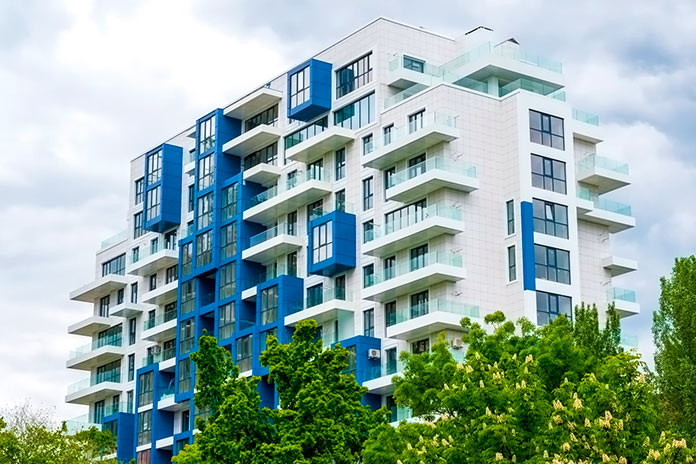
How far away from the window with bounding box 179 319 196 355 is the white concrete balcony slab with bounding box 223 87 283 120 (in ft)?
42.9

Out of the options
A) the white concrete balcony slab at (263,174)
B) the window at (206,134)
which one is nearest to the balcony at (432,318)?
the white concrete balcony slab at (263,174)

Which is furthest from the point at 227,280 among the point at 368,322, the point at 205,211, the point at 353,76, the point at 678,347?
the point at 678,347

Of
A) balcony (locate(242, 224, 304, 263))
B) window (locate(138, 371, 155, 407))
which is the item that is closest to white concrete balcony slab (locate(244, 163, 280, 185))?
balcony (locate(242, 224, 304, 263))

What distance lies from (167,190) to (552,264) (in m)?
32.2

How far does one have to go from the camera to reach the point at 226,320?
78062 mm

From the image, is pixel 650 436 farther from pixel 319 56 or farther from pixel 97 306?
pixel 97 306

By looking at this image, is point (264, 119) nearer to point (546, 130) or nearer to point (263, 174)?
point (263, 174)

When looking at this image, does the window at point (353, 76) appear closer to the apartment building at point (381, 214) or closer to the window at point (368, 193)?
the apartment building at point (381, 214)

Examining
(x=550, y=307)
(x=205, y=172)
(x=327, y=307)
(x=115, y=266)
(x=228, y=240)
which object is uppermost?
(x=205, y=172)

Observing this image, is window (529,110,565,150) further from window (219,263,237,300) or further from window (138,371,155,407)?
window (138,371,155,407)

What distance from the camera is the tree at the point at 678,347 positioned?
142ft

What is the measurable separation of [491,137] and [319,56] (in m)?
13.7

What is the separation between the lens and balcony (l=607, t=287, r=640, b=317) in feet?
225

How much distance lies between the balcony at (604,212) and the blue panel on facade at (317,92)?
599 inches
